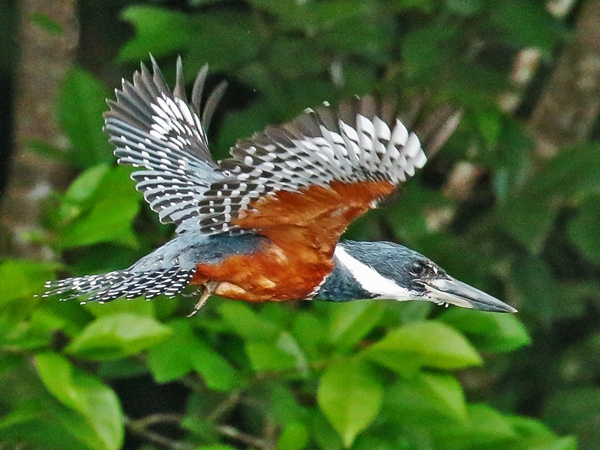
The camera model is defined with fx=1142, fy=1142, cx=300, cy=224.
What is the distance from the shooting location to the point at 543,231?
3230 millimetres

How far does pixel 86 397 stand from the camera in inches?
111

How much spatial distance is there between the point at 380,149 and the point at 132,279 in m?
0.59

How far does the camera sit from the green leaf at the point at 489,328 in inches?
119

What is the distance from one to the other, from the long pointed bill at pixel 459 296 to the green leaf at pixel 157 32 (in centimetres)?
112

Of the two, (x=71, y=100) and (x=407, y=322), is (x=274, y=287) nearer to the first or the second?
(x=407, y=322)

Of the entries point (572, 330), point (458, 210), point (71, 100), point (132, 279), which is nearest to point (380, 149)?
point (132, 279)

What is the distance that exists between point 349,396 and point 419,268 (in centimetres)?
57

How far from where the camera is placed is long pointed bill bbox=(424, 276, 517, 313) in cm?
242

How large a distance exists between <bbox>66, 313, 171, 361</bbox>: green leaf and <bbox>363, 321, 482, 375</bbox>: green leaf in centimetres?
57

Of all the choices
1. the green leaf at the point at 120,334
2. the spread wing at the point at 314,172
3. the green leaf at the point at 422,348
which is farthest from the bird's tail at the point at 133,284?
the green leaf at the point at 422,348

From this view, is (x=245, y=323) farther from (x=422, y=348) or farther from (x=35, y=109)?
(x=35, y=109)

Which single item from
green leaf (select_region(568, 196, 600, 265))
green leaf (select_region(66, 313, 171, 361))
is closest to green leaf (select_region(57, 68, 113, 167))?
green leaf (select_region(66, 313, 171, 361))

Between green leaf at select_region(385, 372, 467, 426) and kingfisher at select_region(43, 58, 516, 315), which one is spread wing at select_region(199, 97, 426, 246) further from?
green leaf at select_region(385, 372, 467, 426)

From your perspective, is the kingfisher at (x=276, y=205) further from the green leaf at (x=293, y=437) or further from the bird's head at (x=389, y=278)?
the green leaf at (x=293, y=437)
